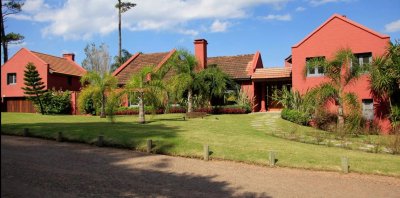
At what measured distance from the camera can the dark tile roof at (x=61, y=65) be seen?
3606 centimetres

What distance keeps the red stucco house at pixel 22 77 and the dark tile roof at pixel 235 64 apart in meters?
14.6

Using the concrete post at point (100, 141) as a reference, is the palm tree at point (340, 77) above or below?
above

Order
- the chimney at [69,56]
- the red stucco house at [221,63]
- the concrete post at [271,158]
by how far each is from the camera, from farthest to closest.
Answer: the chimney at [69,56], the red stucco house at [221,63], the concrete post at [271,158]


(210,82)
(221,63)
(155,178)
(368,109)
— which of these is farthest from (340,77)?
(221,63)

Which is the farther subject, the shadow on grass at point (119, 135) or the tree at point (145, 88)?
Answer: the tree at point (145, 88)

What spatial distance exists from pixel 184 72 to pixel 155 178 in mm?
16337

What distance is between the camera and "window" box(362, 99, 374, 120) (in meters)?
22.1

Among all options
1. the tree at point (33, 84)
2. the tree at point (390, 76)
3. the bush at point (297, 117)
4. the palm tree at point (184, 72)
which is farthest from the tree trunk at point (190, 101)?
the tree at point (33, 84)

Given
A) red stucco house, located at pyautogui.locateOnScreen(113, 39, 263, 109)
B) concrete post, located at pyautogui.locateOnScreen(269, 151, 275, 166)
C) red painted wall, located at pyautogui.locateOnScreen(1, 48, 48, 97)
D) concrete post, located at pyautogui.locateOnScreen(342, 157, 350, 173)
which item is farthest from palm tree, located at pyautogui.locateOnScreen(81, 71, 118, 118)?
concrete post, located at pyautogui.locateOnScreen(342, 157, 350, 173)

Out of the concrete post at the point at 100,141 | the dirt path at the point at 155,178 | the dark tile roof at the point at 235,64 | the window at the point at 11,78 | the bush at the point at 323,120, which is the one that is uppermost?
the dark tile roof at the point at 235,64

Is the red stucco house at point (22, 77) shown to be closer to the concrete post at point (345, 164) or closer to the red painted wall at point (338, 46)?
the red painted wall at point (338, 46)

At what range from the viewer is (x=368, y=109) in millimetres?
22234

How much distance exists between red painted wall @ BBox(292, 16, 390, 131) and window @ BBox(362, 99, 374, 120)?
326mm

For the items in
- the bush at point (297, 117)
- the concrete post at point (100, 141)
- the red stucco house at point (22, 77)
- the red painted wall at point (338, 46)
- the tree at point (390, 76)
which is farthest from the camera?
the red stucco house at point (22, 77)
